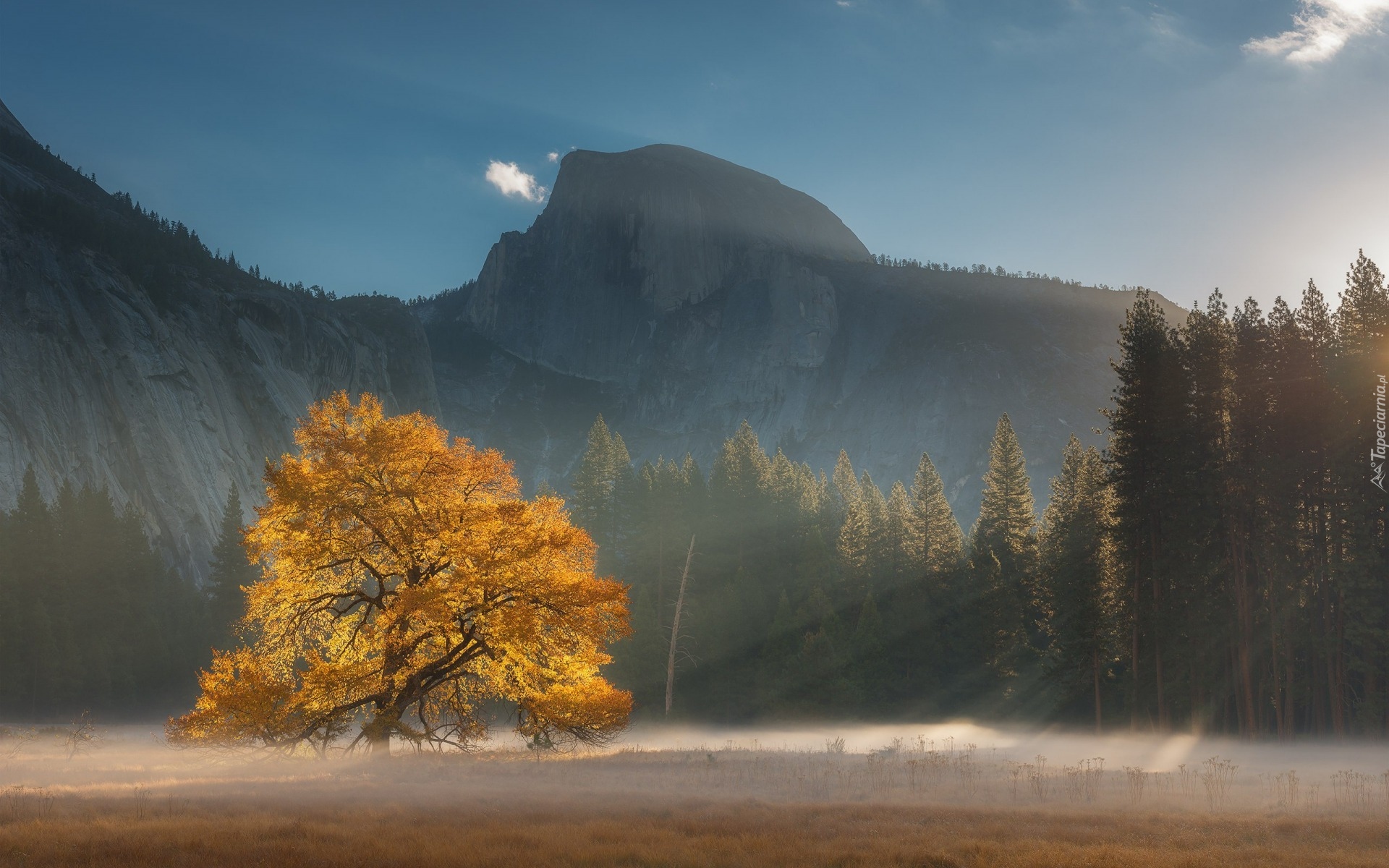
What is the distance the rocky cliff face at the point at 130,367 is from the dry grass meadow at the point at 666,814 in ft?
199

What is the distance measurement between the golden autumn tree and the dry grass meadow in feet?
5.03

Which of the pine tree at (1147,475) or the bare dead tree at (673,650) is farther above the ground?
the pine tree at (1147,475)

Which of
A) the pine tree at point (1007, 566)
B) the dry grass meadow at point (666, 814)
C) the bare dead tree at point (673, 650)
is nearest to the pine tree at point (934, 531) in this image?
the pine tree at point (1007, 566)

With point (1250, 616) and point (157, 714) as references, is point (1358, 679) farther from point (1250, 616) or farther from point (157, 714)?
point (157, 714)

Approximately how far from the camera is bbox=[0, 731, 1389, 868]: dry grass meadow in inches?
479

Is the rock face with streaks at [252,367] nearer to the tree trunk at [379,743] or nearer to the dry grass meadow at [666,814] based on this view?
the tree trunk at [379,743]

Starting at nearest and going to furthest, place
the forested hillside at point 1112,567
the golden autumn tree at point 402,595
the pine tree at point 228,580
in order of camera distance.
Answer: the golden autumn tree at point 402,595 → the forested hillside at point 1112,567 → the pine tree at point 228,580

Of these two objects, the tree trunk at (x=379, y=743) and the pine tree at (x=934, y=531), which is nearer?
the tree trunk at (x=379, y=743)

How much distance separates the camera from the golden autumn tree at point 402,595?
65.0ft

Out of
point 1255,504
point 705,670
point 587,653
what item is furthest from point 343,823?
point 705,670

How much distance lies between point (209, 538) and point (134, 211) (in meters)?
69.9

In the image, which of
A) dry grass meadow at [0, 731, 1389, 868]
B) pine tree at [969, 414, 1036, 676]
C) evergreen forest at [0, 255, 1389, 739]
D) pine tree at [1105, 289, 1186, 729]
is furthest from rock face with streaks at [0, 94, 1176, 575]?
pine tree at [1105, 289, 1186, 729]

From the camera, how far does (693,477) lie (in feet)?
242

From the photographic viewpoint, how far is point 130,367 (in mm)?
Answer: 93812
